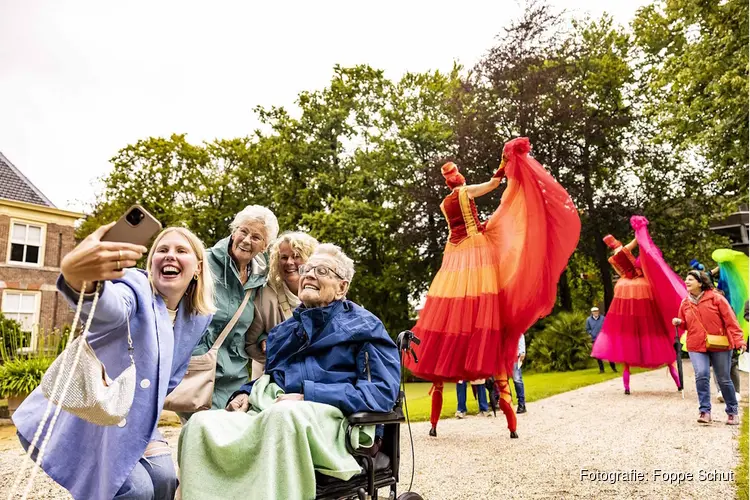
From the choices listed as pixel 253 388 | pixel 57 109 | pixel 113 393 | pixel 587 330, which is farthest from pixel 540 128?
pixel 113 393

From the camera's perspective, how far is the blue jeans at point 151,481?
1872mm

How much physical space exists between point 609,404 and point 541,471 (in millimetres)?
4696

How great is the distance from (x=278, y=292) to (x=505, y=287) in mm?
2893

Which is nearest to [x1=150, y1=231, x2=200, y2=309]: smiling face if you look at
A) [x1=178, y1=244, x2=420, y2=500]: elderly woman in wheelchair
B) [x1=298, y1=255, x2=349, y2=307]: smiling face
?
[x1=178, y1=244, x2=420, y2=500]: elderly woman in wheelchair

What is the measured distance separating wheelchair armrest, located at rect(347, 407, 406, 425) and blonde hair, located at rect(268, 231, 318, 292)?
1234 millimetres

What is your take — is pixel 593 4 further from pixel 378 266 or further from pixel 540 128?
pixel 378 266

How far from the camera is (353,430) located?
2.54 m

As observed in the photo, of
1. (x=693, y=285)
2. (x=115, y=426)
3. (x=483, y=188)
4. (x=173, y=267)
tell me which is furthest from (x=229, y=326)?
(x=693, y=285)

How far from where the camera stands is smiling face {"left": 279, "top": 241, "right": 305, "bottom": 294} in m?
3.52

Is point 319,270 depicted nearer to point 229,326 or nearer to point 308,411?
point 229,326

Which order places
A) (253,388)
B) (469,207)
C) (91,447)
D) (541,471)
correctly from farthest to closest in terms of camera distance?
(469,207) < (541,471) < (253,388) < (91,447)

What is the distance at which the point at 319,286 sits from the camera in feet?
9.82

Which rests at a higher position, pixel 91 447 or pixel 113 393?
A: pixel 113 393

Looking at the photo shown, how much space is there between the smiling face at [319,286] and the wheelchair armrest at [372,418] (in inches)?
26.9
